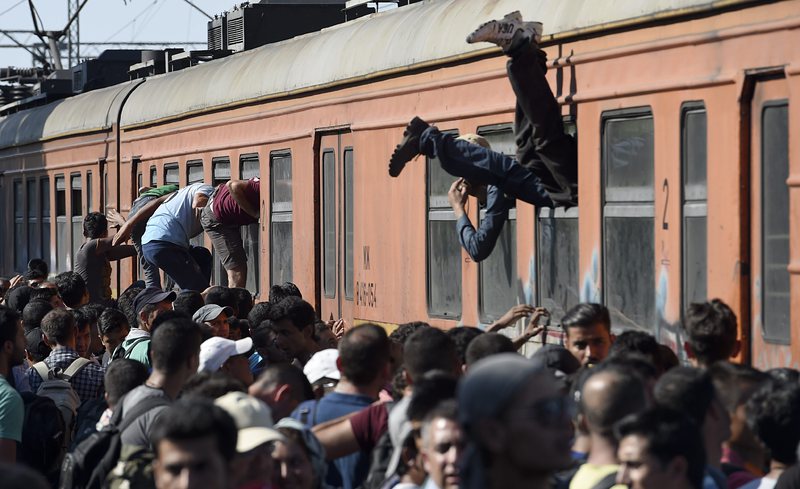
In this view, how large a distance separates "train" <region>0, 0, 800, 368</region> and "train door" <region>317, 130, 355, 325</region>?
0.06ft

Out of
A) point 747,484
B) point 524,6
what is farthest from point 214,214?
point 747,484

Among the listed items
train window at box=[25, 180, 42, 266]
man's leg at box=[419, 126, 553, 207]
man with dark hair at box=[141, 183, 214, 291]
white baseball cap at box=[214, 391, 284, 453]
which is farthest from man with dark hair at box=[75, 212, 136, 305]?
white baseball cap at box=[214, 391, 284, 453]

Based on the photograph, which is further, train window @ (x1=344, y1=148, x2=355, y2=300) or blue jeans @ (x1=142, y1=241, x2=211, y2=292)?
blue jeans @ (x1=142, y1=241, x2=211, y2=292)

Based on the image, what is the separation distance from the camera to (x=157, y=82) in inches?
642

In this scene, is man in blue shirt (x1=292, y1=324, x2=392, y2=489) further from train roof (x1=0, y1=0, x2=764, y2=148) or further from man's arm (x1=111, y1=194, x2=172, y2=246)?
man's arm (x1=111, y1=194, x2=172, y2=246)

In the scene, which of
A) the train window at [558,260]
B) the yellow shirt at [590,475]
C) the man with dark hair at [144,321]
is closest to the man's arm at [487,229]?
the train window at [558,260]

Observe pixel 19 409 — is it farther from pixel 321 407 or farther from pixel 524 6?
pixel 524 6

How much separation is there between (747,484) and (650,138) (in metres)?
3.13

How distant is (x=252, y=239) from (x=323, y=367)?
23.2 feet

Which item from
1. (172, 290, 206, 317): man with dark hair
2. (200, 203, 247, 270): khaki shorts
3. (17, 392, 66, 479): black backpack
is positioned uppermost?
(200, 203, 247, 270): khaki shorts

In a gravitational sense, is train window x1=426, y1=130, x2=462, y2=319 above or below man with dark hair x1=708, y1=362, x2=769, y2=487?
above

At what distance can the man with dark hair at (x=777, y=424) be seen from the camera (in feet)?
14.5

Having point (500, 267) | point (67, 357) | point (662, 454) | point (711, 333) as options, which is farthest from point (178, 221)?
point (662, 454)

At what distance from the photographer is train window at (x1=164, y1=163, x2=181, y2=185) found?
14.9m
